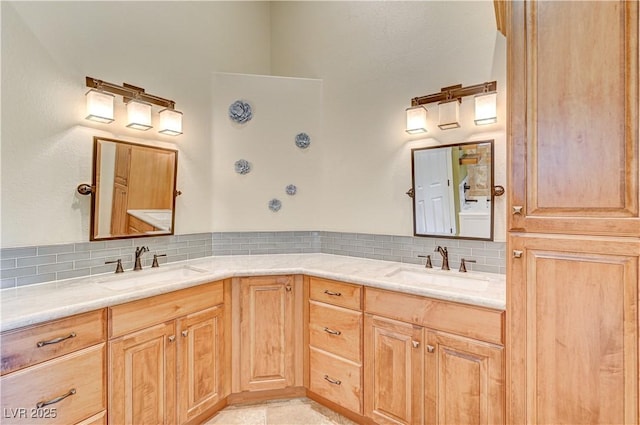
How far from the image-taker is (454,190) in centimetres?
209

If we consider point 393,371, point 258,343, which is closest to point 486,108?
point 393,371

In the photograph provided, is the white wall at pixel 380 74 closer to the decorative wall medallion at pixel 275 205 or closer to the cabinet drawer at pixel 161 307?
the decorative wall medallion at pixel 275 205

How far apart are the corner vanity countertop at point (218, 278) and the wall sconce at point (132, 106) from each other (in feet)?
3.24

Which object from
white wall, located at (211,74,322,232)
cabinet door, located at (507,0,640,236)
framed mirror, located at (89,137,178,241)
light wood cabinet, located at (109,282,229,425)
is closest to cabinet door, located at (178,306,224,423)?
light wood cabinet, located at (109,282,229,425)

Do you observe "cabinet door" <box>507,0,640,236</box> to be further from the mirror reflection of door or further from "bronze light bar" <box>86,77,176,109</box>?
"bronze light bar" <box>86,77,176,109</box>

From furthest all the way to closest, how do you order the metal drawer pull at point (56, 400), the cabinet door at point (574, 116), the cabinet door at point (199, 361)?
the cabinet door at point (199, 361) < the metal drawer pull at point (56, 400) < the cabinet door at point (574, 116)

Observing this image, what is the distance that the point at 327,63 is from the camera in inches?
107

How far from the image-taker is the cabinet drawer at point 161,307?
1532 millimetres

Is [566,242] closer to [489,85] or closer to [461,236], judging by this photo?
[461,236]

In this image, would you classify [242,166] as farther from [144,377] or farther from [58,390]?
[58,390]

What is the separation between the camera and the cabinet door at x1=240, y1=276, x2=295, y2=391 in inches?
83.4

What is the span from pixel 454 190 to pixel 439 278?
597mm

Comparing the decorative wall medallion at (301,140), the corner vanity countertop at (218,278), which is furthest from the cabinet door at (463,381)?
the decorative wall medallion at (301,140)

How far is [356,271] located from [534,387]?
1.06 meters
